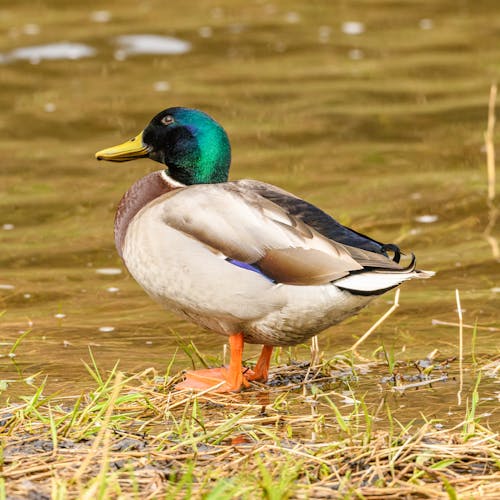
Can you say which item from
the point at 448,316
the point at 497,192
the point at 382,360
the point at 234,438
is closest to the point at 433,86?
the point at 497,192

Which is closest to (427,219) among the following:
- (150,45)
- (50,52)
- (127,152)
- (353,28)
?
(127,152)

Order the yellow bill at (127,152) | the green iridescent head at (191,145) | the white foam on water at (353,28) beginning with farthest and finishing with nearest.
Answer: the white foam on water at (353,28) < the yellow bill at (127,152) < the green iridescent head at (191,145)

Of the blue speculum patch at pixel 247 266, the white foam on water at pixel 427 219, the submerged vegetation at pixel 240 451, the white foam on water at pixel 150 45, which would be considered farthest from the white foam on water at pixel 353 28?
the submerged vegetation at pixel 240 451

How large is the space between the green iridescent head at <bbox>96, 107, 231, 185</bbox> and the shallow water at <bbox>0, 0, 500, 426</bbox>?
0.86 metres

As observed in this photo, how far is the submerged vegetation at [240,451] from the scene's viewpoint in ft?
11.1

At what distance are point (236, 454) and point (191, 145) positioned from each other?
5.25 ft

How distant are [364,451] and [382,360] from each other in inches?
57.6

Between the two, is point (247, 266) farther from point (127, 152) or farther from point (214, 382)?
point (127, 152)

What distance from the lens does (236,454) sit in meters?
3.70

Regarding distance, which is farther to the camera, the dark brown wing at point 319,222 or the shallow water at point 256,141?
the shallow water at point 256,141

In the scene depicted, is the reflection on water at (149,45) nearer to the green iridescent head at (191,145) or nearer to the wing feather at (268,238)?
the green iridescent head at (191,145)

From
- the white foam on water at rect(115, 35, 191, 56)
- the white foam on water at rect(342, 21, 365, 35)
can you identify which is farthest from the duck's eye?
the white foam on water at rect(342, 21, 365, 35)

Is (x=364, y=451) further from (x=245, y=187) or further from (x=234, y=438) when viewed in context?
(x=245, y=187)

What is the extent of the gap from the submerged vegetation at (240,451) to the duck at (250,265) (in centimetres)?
28
